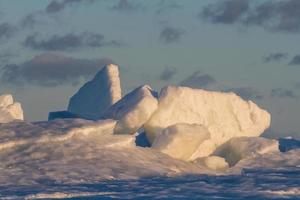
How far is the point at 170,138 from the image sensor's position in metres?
31.7

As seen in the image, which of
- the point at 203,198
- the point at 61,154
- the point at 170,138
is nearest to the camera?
the point at 203,198

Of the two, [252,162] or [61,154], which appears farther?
[252,162]

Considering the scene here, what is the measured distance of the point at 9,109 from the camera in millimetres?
37500

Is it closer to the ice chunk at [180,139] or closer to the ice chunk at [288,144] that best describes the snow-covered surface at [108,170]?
the ice chunk at [180,139]

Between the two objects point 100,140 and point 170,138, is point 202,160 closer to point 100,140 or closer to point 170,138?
point 170,138

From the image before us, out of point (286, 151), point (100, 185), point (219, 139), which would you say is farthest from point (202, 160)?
point (100, 185)

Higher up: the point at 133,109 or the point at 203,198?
the point at 133,109

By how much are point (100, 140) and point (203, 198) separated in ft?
25.7

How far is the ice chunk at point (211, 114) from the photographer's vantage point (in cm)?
3403

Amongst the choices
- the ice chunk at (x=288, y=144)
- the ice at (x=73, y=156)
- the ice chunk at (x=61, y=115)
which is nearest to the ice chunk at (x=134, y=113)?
the ice at (x=73, y=156)

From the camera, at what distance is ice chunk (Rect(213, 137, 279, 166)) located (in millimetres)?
33225

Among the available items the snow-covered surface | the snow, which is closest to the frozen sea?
the snow-covered surface

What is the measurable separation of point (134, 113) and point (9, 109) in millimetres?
6883

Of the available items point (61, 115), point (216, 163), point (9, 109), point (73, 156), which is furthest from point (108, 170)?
point (9, 109)
